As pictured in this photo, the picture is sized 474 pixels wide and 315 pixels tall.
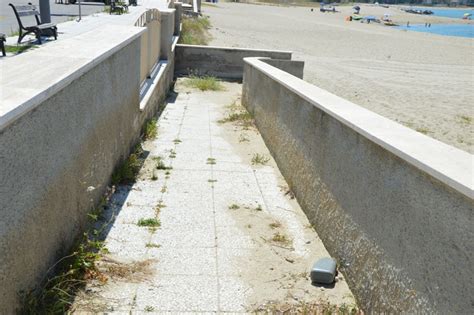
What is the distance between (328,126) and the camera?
4.78 meters

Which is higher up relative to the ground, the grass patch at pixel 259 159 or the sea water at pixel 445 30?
the grass patch at pixel 259 159

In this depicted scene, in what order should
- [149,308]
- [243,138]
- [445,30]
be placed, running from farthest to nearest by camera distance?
[445,30] → [243,138] → [149,308]

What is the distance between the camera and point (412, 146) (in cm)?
335

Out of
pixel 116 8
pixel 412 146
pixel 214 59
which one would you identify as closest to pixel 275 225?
pixel 412 146

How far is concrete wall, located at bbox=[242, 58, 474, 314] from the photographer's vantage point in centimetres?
270

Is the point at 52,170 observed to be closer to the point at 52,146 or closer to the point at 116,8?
the point at 52,146

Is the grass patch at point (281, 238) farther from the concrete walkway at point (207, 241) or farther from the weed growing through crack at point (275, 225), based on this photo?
the weed growing through crack at point (275, 225)

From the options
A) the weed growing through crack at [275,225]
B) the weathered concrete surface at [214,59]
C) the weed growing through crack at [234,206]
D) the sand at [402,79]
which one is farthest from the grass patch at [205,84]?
the weed growing through crack at [275,225]

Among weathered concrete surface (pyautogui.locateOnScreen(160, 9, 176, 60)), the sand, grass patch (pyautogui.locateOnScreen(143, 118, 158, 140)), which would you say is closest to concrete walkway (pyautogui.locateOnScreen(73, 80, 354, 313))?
grass patch (pyautogui.locateOnScreen(143, 118, 158, 140))

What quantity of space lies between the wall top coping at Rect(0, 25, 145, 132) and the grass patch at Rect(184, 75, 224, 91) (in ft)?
23.0

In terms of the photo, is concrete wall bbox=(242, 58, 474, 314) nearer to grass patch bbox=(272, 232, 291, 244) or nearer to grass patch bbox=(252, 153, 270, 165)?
grass patch bbox=(272, 232, 291, 244)

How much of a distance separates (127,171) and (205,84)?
7.26 metres

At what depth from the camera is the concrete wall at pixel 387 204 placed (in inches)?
106

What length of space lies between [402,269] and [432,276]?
0.35 m
